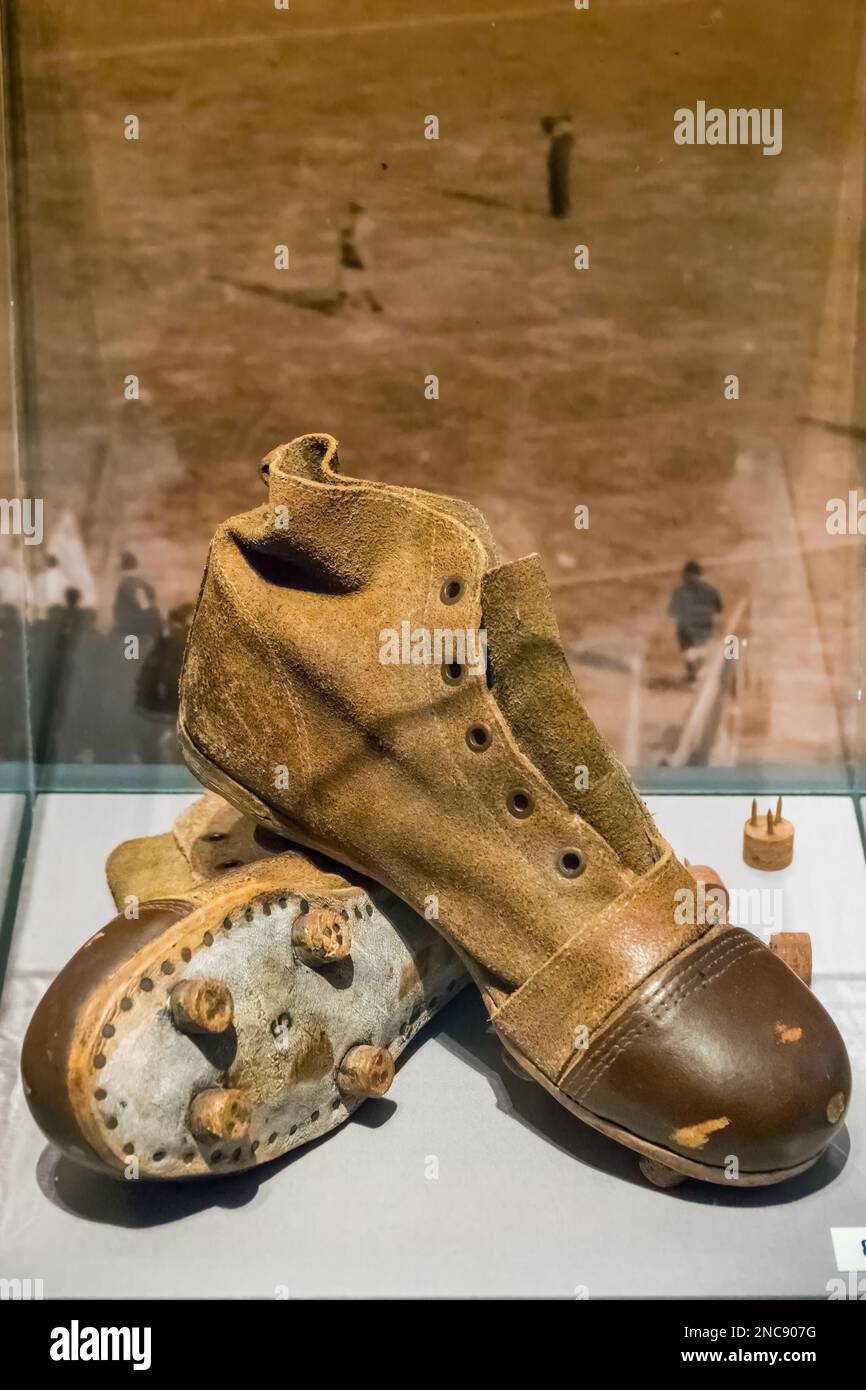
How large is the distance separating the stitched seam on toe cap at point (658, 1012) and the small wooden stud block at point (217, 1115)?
1.06 feet

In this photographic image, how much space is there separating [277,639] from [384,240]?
2.15ft

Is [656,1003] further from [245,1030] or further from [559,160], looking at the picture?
[559,160]

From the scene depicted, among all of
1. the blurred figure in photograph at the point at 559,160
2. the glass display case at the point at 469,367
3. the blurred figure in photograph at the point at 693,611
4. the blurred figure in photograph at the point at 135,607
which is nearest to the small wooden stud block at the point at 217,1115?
the glass display case at the point at 469,367

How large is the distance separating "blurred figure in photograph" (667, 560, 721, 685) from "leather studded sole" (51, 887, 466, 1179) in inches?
28.9

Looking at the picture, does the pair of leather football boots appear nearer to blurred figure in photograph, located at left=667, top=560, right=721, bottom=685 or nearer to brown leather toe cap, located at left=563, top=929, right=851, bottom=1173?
brown leather toe cap, located at left=563, top=929, right=851, bottom=1173

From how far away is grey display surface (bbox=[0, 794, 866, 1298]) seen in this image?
1.40 m

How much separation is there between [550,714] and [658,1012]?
309 mm

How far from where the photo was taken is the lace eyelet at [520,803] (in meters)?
1.48

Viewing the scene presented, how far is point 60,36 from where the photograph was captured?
188 cm

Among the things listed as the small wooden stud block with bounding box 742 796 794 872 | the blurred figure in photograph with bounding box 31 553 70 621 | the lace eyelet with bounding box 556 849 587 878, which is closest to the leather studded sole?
the lace eyelet with bounding box 556 849 587 878

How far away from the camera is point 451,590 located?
4.93ft

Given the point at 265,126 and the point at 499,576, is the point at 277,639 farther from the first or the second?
the point at 265,126

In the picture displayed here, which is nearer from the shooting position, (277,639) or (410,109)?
(277,639)
